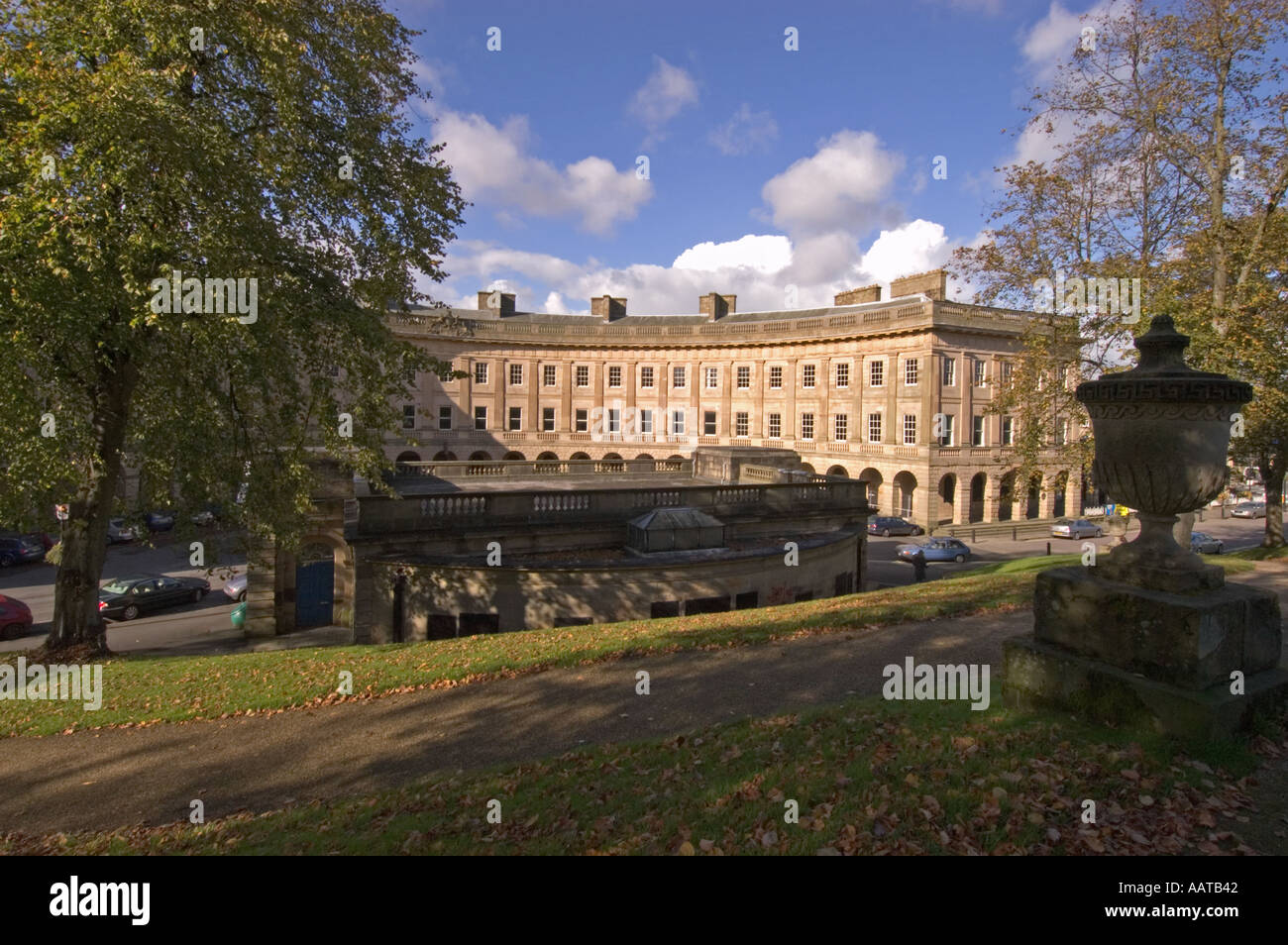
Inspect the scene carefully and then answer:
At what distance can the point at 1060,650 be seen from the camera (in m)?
5.89

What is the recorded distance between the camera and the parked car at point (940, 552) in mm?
34375

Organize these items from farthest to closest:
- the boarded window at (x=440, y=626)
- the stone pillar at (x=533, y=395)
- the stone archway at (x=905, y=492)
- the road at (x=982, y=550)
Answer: the stone pillar at (x=533, y=395)
the stone archway at (x=905, y=492)
the road at (x=982, y=550)
the boarded window at (x=440, y=626)

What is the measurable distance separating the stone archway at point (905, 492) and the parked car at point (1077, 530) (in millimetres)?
8634

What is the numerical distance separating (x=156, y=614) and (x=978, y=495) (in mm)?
46840

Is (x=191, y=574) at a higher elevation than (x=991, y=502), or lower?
lower

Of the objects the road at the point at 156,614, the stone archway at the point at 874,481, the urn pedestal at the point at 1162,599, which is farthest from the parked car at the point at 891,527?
the urn pedestal at the point at 1162,599

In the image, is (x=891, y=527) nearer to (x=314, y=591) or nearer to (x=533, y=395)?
(x=533, y=395)

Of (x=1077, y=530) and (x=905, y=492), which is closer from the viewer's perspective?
(x=1077, y=530)

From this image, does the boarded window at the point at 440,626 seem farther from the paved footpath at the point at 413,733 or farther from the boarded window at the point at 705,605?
the paved footpath at the point at 413,733

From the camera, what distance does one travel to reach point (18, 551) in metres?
33.1

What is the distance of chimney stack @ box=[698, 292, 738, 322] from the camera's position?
59000mm

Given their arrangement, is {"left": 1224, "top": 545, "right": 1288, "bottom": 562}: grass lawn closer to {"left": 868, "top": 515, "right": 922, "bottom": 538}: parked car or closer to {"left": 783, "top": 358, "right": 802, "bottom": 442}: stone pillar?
{"left": 868, "top": 515, "right": 922, "bottom": 538}: parked car

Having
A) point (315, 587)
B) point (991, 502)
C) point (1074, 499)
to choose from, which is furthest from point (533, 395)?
point (1074, 499)
